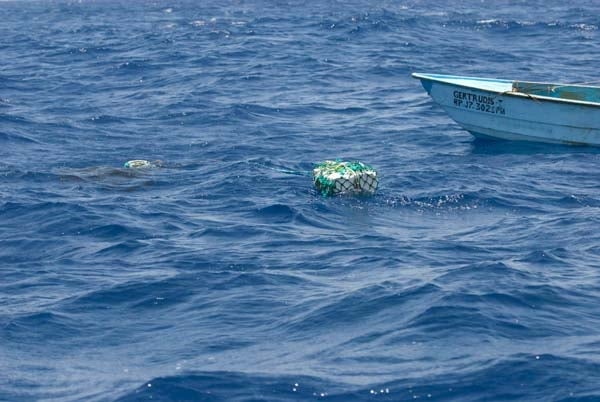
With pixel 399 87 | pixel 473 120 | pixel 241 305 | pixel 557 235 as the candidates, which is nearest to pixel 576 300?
pixel 557 235

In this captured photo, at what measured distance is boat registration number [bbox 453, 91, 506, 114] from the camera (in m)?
24.9

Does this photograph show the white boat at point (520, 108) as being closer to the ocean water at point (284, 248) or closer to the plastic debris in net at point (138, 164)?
the ocean water at point (284, 248)

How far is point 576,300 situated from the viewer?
14.2 metres

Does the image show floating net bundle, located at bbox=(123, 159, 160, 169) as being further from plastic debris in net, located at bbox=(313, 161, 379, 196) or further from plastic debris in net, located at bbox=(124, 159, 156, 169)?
plastic debris in net, located at bbox=(313, 161, 379, 196)

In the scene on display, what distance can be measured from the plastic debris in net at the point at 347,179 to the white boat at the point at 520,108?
6005 millimetres

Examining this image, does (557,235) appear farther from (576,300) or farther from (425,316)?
(425,316)

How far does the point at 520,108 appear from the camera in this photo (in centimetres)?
2470

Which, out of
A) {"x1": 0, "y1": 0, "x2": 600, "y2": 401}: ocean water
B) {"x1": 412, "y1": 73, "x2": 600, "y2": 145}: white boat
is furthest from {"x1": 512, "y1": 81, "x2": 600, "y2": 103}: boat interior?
{"x1": 0, "y1": 0, "x2": 600, "y2": 401}: ocean water

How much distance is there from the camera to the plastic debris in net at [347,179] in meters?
19.7

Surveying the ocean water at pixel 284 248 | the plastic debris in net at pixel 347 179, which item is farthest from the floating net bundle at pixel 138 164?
the plastic debris in net at pixel 347 179

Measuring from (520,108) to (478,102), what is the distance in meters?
0.99

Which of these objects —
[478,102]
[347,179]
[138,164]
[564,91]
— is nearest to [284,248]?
[347,179]

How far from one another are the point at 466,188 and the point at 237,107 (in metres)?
11.5

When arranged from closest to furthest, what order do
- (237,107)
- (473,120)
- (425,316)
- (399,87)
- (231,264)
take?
(425,316), (231,264), (473,120), (237,107), (399,87)
